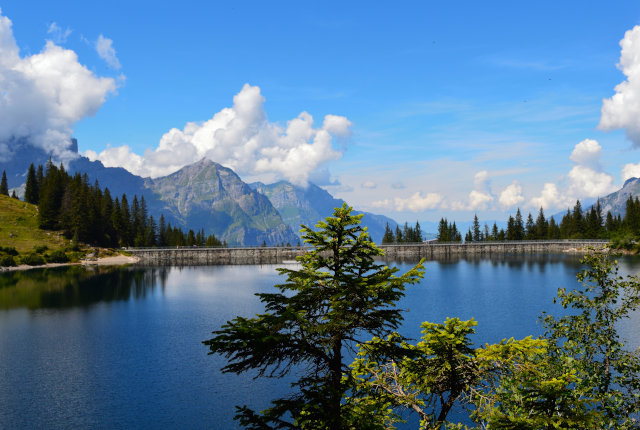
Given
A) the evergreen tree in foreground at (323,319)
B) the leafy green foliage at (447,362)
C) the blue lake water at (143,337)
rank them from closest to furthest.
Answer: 1. the evergreen tree in foreground at (323,319)
2. the leafy green foliage at (447,362)
3. the blue lake water at (143,337)

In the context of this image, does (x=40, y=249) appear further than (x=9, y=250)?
Yes

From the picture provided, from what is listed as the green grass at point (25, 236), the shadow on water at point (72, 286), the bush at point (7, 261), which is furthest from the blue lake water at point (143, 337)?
the green grass at point (25, 236)

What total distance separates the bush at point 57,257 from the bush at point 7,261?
12.9m

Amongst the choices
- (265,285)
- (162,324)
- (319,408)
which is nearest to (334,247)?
(319,408)

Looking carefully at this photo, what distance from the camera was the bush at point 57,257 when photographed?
175625mm

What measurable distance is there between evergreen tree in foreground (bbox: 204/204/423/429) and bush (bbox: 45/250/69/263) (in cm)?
19248

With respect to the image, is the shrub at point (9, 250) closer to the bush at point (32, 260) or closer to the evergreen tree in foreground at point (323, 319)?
the bush at point (32, 260)

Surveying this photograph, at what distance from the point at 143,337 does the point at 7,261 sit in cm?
12700

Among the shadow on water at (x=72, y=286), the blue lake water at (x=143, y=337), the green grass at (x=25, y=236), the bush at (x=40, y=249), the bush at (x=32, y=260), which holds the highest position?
the green grass at (x=25, y=236)

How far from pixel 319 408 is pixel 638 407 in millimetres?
10105

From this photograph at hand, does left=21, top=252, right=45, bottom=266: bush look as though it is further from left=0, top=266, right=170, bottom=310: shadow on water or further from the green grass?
left=0, top=266, right=170, bottom=310: shadow on water

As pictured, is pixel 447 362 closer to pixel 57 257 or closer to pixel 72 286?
pixel 72 286

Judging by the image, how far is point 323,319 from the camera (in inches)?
563

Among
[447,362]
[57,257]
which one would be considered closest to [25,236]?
[57,257]
